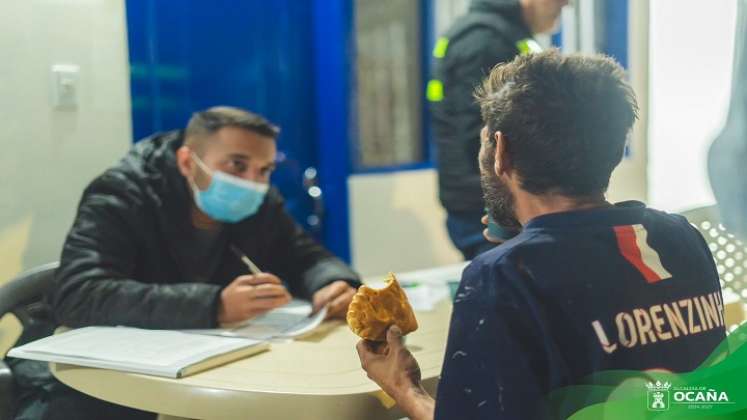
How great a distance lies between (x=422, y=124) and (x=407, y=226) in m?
0.43

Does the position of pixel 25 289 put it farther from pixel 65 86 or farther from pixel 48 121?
pixel 65 86

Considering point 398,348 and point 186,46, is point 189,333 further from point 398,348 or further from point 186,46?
point 186,46

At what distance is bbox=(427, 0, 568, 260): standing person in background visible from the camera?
1.89 meters

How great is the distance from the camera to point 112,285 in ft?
5.76

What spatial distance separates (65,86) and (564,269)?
166cm

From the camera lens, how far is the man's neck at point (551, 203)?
1069mm

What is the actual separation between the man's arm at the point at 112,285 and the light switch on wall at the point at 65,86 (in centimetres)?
38

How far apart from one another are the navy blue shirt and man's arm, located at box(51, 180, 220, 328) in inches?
32.0

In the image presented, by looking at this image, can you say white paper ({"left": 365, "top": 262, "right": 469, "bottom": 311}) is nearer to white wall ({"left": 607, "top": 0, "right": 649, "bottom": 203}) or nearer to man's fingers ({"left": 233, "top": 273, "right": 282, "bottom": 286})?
man's fingers ({"left": 233, "top": 273, "right": 282, "bottom": 286})

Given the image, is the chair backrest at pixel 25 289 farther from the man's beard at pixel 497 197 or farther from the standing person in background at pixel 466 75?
the man's beard at pixel 497 197

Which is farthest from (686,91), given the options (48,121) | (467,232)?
(48,121)

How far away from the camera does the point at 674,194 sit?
118 cm

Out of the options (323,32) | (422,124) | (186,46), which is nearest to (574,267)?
(186,46)

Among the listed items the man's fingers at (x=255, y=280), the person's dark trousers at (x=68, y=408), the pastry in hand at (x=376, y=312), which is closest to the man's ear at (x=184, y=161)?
the man's fingers at (x=255, y=280)
